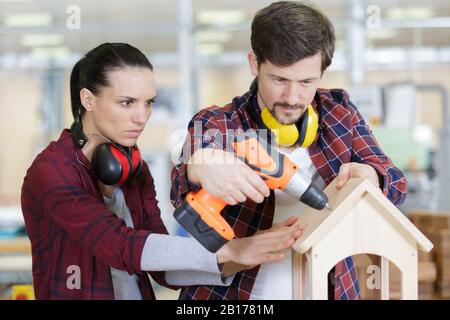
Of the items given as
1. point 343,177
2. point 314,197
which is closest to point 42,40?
point 343,177

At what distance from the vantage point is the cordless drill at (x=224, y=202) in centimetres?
79

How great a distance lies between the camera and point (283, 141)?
1.00m

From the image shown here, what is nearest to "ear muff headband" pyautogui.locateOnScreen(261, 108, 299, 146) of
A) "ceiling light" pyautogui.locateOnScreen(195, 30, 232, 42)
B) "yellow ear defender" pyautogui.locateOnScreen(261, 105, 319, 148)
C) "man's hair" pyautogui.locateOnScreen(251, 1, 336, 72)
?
"yellow ear defender" pyautogui.locateOnScreen(261, 105, 319, 148)

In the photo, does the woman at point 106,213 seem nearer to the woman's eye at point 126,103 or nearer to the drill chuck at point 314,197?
the woman's eye at point 126,103

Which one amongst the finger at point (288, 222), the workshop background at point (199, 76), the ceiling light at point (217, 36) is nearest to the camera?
the finger at point (288, 222)

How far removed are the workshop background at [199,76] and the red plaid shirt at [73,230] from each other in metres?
0.17

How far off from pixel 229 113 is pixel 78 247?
0.34 meters

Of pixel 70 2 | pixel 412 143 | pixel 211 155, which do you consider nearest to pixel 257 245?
pixel 211 155

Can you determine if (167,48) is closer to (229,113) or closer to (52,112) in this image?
(52,112)

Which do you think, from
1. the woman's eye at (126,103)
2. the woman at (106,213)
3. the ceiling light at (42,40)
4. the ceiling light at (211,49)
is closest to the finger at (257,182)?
the woman at (106,213)

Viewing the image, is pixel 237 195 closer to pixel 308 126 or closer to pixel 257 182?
pixel 257 182

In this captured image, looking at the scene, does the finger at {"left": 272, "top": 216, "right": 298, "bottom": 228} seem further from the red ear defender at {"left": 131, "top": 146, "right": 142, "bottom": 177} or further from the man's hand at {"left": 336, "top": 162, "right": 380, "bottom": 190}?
the red ear defender at {"left": 131, "top": 146, "right": 142, "bottom": 177}

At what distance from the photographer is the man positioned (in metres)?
0.84

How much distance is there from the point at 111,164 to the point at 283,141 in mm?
278
